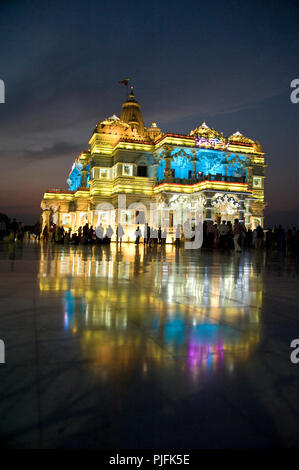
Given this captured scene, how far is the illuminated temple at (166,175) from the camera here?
147 ft

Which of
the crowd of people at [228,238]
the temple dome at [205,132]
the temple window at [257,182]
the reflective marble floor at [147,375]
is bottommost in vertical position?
the reflective marble floor at [147,375]

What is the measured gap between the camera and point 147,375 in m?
2.47

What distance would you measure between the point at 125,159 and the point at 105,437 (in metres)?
47.1

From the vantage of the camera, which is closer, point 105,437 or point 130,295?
point 105,437

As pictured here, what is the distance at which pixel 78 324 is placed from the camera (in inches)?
148

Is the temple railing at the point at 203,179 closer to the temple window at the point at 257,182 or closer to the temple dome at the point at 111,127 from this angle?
the temple dome at the point at 111,127

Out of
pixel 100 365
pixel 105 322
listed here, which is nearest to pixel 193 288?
pixel 105 322

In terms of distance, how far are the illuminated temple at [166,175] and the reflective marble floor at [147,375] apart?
38.8 metres

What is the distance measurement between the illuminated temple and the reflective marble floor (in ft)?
127

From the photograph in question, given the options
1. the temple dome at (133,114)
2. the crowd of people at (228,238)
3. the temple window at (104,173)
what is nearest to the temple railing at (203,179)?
the temple window at (104,173)

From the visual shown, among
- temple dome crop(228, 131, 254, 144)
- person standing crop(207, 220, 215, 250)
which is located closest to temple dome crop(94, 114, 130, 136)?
temple dome crop(228, 131, 254, 144)

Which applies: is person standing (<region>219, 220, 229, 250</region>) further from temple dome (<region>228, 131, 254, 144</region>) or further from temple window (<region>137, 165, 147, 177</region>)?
temple dome (<region>228, 131, 254, 144</region>)
